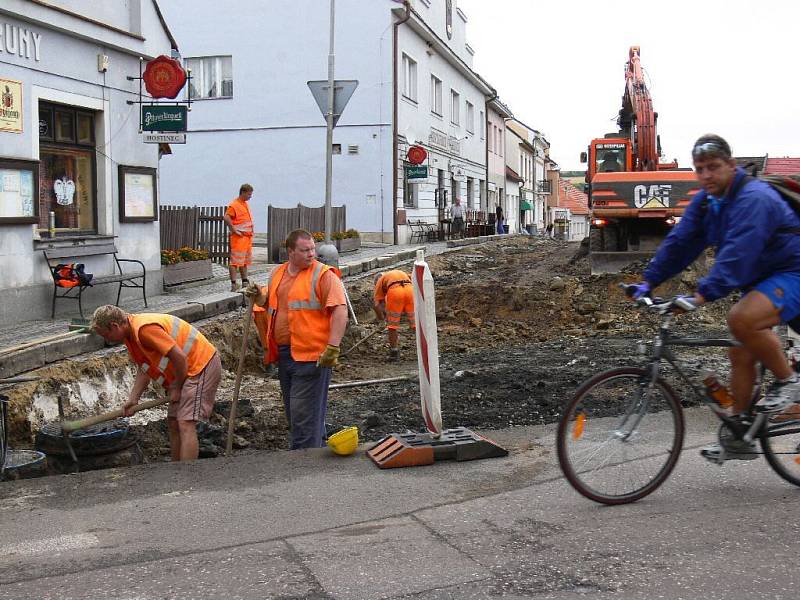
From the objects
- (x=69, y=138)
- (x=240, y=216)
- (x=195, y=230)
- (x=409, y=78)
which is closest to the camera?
(x=69, y=138)

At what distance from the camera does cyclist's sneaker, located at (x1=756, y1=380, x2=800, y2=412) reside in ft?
15.6

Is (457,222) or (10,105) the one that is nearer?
(10,105)

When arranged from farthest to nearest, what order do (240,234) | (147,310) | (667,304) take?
1. (240,234)
2. (147,310)
3. (667,304)

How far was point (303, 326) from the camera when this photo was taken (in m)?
6.75

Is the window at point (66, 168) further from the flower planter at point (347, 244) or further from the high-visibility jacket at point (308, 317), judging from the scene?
the flower planter at point (347, 244)

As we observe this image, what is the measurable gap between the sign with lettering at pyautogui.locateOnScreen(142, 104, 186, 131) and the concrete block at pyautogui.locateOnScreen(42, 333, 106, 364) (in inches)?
181

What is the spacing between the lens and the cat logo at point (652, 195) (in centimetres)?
1830

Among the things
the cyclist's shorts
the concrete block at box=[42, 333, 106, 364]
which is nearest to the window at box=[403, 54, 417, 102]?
the concrete block at box=[42, 333, 106, 364]

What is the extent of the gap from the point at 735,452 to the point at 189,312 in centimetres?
849

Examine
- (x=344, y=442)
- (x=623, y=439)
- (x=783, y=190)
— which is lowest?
(x=344, y=442)

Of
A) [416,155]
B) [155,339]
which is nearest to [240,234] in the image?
[155,339]

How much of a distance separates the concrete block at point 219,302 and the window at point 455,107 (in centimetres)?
2601

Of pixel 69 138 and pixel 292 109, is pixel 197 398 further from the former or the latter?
pixel 292 109

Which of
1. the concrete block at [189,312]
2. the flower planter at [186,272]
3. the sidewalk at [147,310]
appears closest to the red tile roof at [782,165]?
the sidewalk at [147,310]
